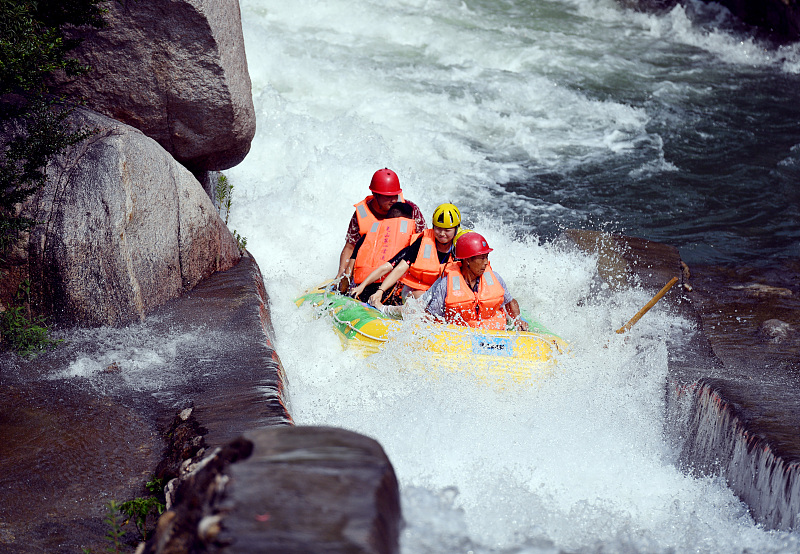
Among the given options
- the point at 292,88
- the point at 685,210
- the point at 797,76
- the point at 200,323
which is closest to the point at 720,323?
the point at 685,210

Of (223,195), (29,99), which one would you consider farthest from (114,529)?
(223,195)

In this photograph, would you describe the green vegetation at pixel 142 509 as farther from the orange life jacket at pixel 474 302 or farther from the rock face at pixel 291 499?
the orange life jacket at pixel 474 302

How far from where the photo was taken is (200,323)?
536 centimetres

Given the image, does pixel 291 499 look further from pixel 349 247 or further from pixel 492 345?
pixel 349 247

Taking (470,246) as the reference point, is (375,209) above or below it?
below

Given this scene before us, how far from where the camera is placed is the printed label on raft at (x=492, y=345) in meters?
5.67

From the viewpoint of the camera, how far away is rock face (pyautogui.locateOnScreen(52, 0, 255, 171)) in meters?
5.76

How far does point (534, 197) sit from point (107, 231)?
7145 millimetres

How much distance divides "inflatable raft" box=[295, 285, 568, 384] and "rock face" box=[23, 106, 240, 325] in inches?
68.6

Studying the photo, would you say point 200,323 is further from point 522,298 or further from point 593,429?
point 522,298

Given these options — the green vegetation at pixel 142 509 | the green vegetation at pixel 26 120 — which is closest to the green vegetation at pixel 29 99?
the green vegetation at pixel 26 120

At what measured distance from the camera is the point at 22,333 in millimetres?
4820

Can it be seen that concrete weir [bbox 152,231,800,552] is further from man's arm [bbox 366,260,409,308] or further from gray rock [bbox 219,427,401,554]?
man's arm [bbox 366,260,409,308]

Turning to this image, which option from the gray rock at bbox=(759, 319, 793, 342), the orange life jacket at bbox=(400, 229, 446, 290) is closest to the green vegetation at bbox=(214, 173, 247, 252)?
the orange life jacket at bbox=(400, 229, 446, 290)
